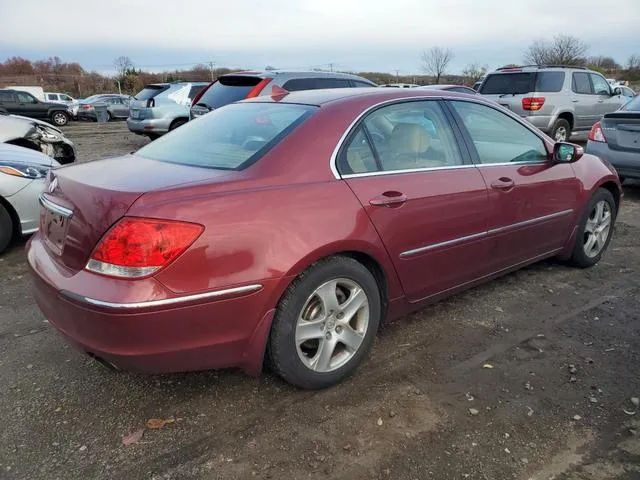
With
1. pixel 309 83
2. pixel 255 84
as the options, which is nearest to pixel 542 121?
pixel 309 83

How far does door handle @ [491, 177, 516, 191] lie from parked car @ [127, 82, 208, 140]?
10.5 metres

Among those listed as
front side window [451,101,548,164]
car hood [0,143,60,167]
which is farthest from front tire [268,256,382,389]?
car hood [0,143,60,167]

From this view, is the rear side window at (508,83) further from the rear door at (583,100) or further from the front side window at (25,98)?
the front side window at (25,98)

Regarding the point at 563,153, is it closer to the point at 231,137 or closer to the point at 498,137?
the point at 498,137

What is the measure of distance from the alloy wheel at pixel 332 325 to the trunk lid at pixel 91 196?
2.56 ft

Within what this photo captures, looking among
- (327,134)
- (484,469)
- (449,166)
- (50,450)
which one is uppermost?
(327,134)

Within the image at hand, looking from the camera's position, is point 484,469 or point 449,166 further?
point 449,166

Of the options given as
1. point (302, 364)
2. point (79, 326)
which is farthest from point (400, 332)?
point (79, 326)

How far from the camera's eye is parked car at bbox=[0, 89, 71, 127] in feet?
76.4

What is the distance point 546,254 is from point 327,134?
2304mm

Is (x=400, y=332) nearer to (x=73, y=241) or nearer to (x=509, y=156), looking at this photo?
(x=509, y=156)

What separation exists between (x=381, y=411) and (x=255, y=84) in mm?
6276

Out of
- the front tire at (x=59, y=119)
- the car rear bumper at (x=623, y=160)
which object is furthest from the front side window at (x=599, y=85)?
the front tire at (x=59, y=119)

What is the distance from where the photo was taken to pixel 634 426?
2500 millimetres
